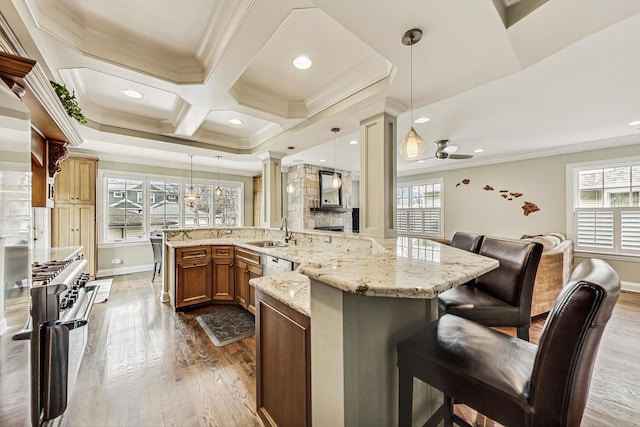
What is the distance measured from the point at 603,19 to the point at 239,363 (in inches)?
136

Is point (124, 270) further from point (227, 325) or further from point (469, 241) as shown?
point (469, 241)

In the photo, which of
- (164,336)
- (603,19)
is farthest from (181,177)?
(603,19)

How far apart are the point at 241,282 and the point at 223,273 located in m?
0.38

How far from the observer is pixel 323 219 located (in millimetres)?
6676

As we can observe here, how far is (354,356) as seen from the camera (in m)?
0.94

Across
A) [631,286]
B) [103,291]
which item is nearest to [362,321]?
[103,291]

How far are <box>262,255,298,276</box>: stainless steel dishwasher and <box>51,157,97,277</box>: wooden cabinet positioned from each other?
3.99 metres

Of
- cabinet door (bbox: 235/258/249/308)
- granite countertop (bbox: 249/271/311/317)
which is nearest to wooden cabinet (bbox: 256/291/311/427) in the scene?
granite countertop (bbox: 249/271/311/317)

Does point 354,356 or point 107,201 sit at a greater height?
point 107,201

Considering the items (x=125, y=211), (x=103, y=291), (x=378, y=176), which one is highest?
(x=378, y=176)

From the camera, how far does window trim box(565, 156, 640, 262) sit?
436 cm

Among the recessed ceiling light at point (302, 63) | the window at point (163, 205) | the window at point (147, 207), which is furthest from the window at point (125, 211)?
the recessed ceiling light at point (302, 63)

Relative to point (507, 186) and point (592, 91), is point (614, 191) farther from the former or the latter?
point (592, 91)

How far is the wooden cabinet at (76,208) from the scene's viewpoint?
4395 mm
